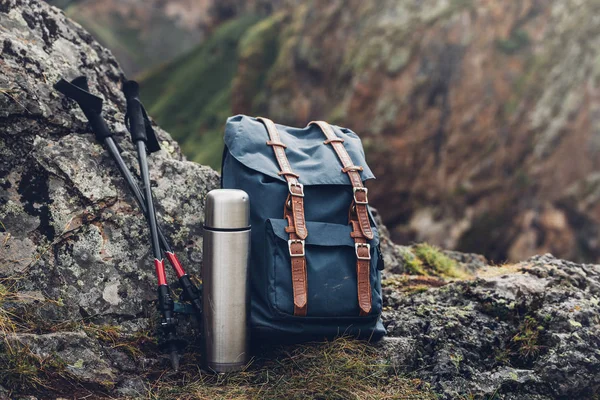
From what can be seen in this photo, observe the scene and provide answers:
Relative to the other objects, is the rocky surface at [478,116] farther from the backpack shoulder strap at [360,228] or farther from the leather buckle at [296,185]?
the leather buckle at [296,185]

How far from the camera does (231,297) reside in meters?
3.40

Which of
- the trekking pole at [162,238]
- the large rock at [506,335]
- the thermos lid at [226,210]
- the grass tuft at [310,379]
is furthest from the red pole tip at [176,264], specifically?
the large rock at [506,335]

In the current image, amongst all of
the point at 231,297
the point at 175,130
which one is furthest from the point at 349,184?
the point at 175,130

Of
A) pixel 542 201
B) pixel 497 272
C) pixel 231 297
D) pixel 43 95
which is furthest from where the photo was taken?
pixel 542 201

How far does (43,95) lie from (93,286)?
1366 millimetres

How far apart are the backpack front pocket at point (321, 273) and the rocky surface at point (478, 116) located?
12832 mm

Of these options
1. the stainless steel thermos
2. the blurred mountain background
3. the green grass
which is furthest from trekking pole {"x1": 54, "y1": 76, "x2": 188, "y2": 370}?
the green grass

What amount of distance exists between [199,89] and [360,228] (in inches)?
1111

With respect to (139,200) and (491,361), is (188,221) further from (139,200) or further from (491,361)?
(491,361)

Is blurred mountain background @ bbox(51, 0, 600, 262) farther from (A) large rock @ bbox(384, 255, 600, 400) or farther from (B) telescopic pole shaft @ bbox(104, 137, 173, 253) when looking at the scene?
(B) telescopic pole shaft @ bbox(104, 137, 173, 253)

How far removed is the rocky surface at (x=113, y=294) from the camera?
10.9 feet

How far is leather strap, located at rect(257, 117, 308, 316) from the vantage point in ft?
11.2

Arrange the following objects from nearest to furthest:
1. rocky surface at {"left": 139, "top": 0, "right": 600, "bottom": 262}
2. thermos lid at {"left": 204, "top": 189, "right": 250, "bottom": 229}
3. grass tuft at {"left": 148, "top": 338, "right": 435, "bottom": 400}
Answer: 1. grass tuft at {"left": 148, "top": 338, "right": 435, "bottom": 400}
2. thermos lid at {"left": 204, "top": 189, "right": 250, "bottom": 229}
3. rocky surface at {"left": 139, "top": 0, "right": 600, "bottom": 262}

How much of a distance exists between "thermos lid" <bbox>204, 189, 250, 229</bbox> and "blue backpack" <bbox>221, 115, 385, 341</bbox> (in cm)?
19
